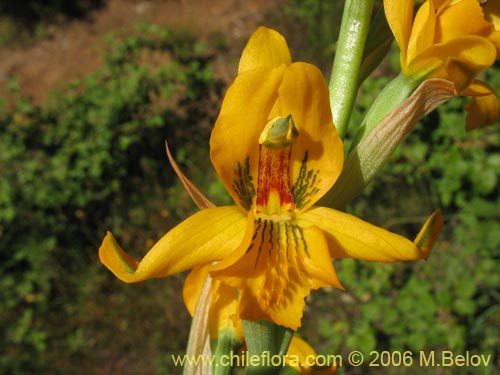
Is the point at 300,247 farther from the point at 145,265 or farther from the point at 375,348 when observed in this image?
the point at 375,348

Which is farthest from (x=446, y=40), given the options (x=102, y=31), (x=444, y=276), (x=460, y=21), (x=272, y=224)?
(x=102, y=31)

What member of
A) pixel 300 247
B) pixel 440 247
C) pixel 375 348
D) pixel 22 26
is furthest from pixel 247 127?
pixel 22 26

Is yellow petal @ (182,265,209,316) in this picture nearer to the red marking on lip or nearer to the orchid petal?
the red marking on lip

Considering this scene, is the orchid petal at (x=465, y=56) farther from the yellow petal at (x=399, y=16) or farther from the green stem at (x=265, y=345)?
the green stem at (x=265, y=345)

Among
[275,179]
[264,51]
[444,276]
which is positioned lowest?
[444,276]

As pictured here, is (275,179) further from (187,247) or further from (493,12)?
(493,12)

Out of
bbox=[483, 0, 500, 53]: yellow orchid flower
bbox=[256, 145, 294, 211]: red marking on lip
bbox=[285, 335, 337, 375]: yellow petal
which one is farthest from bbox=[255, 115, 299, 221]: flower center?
bbox=[483, 0, 500, 53]: yellow orchid flower

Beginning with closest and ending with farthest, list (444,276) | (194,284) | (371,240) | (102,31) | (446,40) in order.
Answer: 1. (371,240)
2. (446,40)
3. (194,284)
4. (444,276)
5. (102,31)
